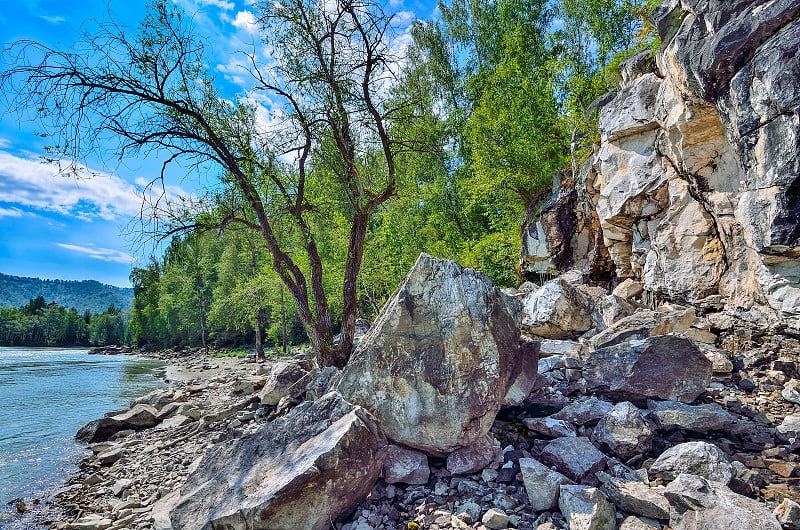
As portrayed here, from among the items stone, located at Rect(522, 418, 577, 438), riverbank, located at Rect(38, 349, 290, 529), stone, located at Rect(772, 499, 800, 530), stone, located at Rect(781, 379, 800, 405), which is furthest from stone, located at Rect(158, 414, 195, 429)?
stone, located at Rect(781, 379, 800, 405)

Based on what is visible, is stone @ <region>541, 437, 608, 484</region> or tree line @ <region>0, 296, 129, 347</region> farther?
tree line @ <region>0, 296, 129, 347</region>

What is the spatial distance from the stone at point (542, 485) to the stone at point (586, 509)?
6.1 inches

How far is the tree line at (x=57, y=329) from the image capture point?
81.9 meters

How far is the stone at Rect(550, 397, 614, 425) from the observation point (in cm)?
496

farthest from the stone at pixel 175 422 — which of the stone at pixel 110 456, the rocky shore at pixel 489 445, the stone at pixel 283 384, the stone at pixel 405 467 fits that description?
the stone at pixel 405 467

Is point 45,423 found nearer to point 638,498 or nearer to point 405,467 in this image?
point 405,467

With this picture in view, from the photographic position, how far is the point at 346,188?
30.5 feet

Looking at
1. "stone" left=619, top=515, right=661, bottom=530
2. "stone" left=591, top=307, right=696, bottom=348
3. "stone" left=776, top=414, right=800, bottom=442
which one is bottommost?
"stone" left=619, top=515, right=661, bottom=530

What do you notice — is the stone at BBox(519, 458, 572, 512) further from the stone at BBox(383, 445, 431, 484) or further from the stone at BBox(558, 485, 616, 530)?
the stone at BBox(383, 445, 431, 484)

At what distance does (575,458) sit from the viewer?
4.07 meters

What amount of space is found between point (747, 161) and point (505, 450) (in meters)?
6.45

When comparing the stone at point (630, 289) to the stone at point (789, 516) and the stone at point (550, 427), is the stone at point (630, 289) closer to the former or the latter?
the stone at point (550, 427)

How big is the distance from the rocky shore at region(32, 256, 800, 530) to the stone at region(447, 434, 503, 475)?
0.02 metres

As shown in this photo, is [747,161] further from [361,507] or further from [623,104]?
[361,507]
